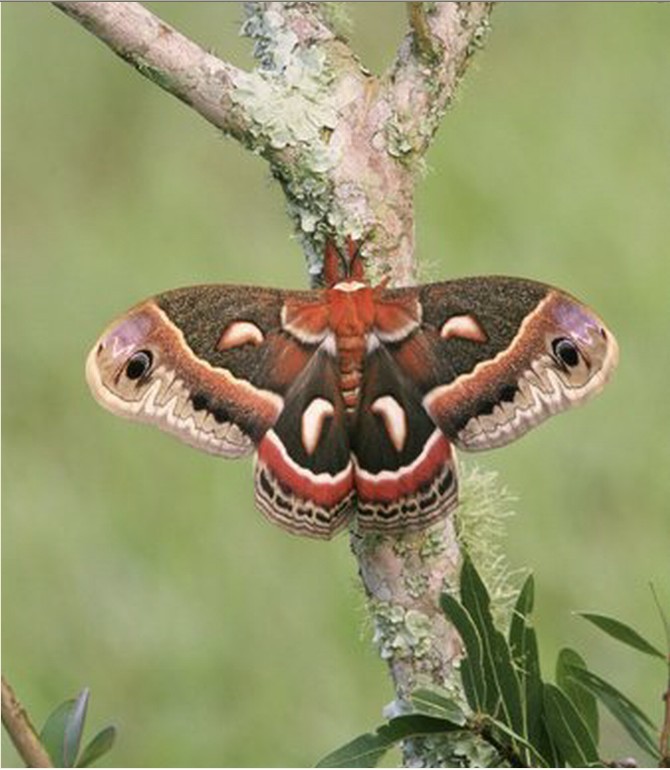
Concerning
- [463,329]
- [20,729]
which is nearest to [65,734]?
[20,729]

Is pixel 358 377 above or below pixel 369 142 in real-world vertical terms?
below

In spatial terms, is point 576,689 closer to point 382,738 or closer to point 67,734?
point 382,738

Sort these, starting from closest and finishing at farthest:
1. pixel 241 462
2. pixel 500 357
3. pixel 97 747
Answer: pixel 97 747 → pixel 500 357 → pixel 241 462

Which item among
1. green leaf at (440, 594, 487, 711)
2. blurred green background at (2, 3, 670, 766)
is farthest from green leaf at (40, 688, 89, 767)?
blurred green background at (2, 3, 670, 766)

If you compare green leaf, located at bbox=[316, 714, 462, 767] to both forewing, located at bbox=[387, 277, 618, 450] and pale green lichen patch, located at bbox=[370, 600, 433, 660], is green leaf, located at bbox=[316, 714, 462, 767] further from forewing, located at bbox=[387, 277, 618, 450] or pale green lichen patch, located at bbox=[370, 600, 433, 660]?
forewing, located at bbox=[387, 277, 618, 450]

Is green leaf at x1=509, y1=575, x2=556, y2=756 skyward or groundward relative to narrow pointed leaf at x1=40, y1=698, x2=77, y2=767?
skyward

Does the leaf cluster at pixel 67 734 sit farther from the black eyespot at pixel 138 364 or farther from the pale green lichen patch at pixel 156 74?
the pale green lichen patch at pixel 156 74

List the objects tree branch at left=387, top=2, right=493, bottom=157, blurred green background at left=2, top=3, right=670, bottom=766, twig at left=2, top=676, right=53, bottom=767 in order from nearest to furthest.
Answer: twig at left=2, top=676, right=53, bottom=767
tree branch at left=387, top=2, right=493, bottom=157
blurred green background at left=2, top=3, right=670, bottom=766
